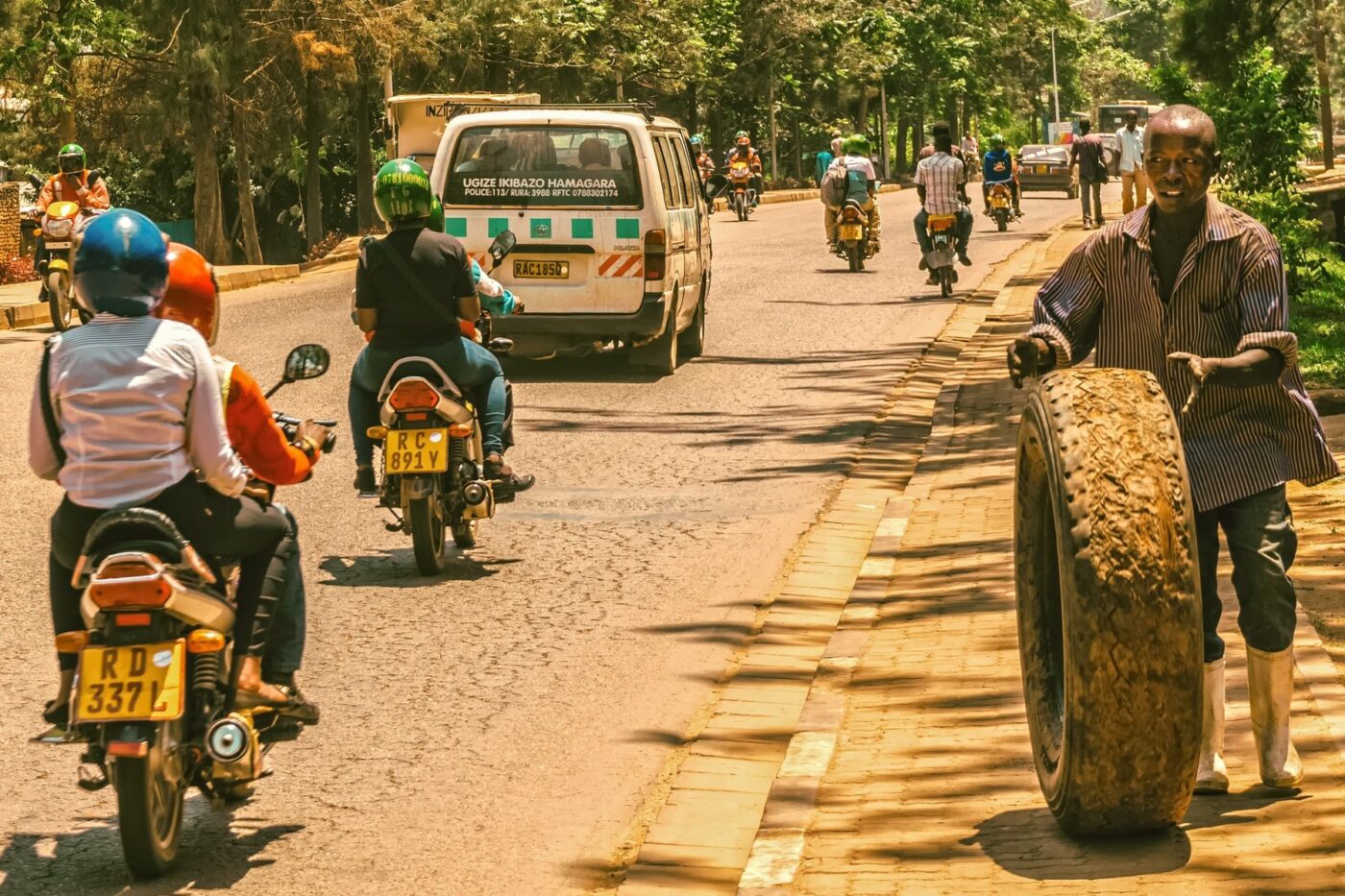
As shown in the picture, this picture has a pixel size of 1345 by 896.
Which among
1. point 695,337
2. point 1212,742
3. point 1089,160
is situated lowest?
point 695,337

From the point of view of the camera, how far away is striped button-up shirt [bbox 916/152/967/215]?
23.4m

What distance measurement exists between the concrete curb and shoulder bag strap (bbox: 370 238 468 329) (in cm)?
194

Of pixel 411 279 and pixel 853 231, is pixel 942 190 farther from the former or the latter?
pixel 411 279

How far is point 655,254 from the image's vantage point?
Result: 15.7 meters

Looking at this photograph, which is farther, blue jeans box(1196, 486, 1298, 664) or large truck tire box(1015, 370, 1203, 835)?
blue jeans box(1196, 486, 1298, 664)

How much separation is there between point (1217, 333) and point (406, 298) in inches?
181

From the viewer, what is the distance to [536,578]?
30.0 ft

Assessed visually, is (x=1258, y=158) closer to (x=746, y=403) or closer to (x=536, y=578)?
(x=746, y=403)

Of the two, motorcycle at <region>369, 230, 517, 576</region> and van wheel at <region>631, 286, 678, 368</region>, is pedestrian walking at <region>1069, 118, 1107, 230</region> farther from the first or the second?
motorcycle at <region>369, 230, 517, 576</region>

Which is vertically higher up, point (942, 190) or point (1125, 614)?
point (942, 190)

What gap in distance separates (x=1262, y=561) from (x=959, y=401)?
920 cm

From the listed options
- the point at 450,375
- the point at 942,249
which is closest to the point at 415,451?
the point at 450,375

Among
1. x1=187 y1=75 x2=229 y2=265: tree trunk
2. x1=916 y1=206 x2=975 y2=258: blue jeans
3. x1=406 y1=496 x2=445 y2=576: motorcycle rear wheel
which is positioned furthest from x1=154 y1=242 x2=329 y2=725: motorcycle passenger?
x1=187 y1=75 x2=229 y2=265: tree trunk

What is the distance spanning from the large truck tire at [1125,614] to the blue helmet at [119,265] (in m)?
2.26
